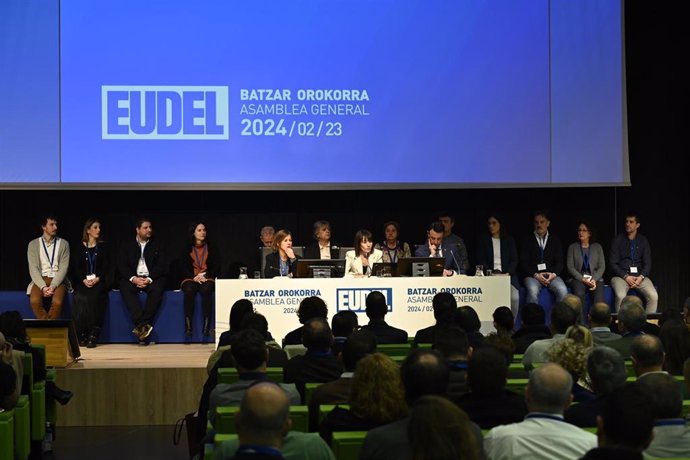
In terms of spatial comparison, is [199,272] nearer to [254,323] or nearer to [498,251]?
[498,251]

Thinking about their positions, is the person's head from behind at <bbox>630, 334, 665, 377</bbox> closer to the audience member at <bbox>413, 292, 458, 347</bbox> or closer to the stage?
the audience member at <bbox>413, 292, 458, 347</bbox>

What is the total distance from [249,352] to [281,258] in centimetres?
499

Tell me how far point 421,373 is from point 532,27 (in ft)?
23.0

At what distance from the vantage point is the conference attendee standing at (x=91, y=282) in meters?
9.41

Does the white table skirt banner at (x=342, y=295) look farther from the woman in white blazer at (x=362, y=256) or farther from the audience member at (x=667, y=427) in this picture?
the audience member at (x=667, y=427)

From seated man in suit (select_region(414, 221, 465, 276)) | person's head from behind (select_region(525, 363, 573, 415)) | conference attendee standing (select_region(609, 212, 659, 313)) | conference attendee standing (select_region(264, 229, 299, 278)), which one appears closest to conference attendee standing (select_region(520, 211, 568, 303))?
conference attendee standing (select_region(609, 212, 659, 313))

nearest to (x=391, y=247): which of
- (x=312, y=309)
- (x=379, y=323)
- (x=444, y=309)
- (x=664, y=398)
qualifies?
(x=379, y=323)

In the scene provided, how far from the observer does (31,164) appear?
9.67 m

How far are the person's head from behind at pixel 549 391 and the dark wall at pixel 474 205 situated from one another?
7.40m

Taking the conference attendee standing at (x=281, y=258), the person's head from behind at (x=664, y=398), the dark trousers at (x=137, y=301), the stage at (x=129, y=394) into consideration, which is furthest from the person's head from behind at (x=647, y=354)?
the dark trousers at (x=137, y=301)

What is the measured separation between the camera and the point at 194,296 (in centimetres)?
960

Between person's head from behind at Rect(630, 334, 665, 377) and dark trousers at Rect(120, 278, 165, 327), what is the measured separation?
5.87 meters

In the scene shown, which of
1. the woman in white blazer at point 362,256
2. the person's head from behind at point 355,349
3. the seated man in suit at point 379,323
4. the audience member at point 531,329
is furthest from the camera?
the woman in white blazer at point 362,256

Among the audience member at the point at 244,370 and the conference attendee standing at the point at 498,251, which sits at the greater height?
the conference attendee standing at the point at 498,251
